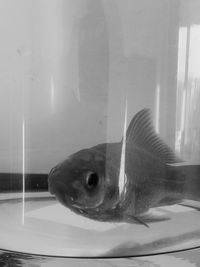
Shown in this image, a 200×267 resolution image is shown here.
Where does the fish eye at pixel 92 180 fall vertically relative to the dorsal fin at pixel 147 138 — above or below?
below

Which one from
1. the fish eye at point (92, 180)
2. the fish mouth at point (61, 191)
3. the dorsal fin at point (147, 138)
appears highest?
the dorsal fin at point (147, 138)

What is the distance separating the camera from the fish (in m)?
0.36

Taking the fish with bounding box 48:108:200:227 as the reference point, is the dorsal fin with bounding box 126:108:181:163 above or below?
above

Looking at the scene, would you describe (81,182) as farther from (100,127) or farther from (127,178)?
(100,127)

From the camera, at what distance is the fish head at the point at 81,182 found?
0.35 m

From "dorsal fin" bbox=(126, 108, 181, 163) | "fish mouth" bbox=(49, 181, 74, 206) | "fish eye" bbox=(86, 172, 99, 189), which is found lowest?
"fish mouth" bbox=(49, 181, 74, 206)

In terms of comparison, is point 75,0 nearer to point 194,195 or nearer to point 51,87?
point 51,87

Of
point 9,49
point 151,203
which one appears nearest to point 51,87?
point 9,49

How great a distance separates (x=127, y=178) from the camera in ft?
1.27

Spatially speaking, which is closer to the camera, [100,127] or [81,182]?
[81,182]

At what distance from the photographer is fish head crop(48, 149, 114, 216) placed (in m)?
0.35

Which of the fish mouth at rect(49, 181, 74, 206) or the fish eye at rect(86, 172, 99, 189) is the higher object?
the fish eye at rect(86, 172, 99, 189)

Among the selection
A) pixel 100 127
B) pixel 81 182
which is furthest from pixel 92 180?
pixel 100 127

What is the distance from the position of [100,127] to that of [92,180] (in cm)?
18
